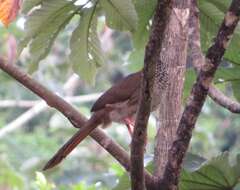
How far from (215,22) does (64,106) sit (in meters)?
0.67

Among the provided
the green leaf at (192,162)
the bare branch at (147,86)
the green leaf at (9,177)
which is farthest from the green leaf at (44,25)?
the green leaf at (9,177)

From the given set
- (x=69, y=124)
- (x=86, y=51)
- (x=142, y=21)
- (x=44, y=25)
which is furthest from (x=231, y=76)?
(x=69, y=124)

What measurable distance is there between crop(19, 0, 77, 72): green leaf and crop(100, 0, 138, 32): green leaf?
98 millimetres

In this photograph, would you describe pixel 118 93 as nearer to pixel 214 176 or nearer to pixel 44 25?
pixel 44 25

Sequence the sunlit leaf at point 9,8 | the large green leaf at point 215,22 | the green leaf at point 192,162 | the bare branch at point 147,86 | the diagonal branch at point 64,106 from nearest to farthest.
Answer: the bare branch at point 147,86 < the diagonal branch at point 64,106 < the sunlit leaf at point 9,8 < the green leaf at point 192,162 < the large green leaf at point 215,22

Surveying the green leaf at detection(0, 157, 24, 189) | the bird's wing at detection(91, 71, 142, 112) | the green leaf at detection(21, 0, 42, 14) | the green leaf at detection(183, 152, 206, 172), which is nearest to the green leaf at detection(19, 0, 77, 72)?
the green leaf at detection(21, 0, 42, 14)

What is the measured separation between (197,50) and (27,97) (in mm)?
5989

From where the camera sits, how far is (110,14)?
1795 millimetres

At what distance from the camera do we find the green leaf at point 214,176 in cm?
165

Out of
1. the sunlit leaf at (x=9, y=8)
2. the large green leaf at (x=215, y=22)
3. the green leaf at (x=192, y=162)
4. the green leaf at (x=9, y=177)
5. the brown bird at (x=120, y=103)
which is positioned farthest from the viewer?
the green leaf at (x=9, y=177)

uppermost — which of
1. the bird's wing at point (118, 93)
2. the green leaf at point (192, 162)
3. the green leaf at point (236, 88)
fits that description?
the green leaf at point (192, 162)

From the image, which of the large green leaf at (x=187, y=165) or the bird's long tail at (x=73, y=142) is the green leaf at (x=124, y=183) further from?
the bird's long tail at (x=73, y=142)

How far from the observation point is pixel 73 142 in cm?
179

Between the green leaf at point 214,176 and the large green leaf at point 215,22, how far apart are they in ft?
1.11
